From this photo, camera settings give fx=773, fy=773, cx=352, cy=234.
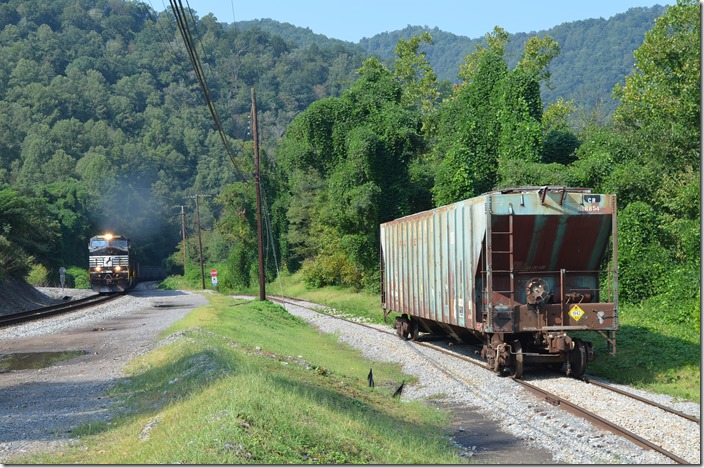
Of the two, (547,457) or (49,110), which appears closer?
(547,457)

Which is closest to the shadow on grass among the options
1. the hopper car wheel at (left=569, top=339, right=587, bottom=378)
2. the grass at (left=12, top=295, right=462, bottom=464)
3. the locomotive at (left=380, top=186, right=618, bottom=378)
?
the grass at (left=12, top=295, right=462, bottom=464)

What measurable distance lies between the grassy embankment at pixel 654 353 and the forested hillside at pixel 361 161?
0.73 meters

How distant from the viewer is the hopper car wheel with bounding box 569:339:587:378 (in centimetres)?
1491

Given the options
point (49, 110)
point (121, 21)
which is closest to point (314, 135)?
point (49, 110)

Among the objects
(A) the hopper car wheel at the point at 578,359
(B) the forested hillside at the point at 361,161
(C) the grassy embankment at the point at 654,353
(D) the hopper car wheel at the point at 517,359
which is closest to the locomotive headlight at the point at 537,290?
(D) the hopper car wheel at the point at 517,359

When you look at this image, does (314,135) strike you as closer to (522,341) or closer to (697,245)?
(697,245)

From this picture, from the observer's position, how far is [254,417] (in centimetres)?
870

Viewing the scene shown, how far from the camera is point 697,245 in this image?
2456 cm

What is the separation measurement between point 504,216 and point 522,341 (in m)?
2.99

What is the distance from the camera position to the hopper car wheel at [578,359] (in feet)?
48.9

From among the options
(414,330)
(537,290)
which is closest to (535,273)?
(537,290)

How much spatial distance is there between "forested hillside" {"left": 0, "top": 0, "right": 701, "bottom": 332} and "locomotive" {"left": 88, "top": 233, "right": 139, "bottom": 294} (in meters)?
3.96

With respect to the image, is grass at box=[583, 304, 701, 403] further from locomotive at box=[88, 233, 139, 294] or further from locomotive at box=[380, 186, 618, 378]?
locomotive at box=[88, 233, 139, 294]

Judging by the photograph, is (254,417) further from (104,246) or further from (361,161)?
(104,246)
